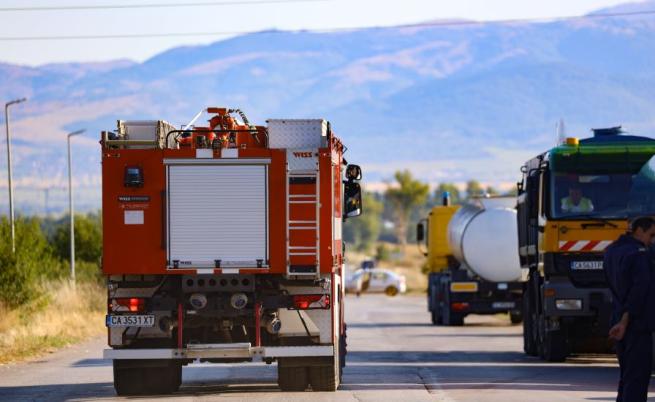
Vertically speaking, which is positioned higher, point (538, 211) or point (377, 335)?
point (538, 211)

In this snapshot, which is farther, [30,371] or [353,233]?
[353,233]

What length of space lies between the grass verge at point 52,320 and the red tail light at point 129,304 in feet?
26.7

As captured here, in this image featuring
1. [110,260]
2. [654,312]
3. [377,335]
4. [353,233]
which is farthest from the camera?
[353,233]

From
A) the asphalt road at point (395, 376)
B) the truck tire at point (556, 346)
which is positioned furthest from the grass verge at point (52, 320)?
the truck tire at point (556, 346)

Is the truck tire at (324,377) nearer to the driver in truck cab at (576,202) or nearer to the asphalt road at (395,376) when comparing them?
the asphalt road at (395,376)

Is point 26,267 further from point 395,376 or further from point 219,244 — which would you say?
point 219,244

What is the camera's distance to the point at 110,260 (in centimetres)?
1777

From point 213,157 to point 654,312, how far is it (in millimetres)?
5995

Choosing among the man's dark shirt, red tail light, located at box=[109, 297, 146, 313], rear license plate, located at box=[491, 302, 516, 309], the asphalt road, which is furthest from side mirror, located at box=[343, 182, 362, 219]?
rear license plate, located at box=[491, 302, 516, 309]

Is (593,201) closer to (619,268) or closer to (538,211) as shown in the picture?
(538,211)

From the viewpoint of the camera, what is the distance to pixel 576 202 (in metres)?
23.1

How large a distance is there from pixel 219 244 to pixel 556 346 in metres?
8.08

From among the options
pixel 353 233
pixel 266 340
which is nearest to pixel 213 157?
pixel 266 340

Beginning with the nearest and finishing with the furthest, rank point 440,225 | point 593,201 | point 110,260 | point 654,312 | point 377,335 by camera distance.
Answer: point 654,312 < point 110,260 < point 593,201 < point 377,335 < point 440,225
